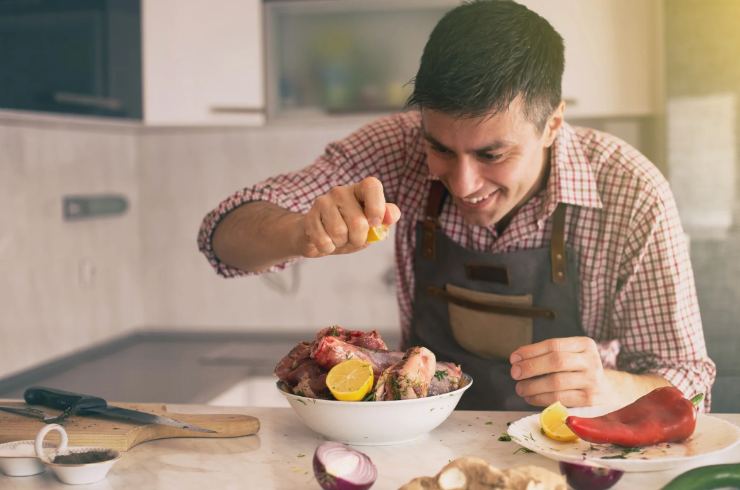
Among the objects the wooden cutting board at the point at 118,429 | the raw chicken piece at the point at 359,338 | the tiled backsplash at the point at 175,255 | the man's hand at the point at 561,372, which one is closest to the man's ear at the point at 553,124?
the man's hand at the point at 561,372

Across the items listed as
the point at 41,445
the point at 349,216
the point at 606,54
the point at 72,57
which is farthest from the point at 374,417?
the point at 606,54

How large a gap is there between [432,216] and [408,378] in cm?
68

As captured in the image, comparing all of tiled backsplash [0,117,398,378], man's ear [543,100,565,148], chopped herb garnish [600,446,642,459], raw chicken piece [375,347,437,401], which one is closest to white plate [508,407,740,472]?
chopped herb garnish [600,446,642,459]

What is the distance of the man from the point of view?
1454 mm

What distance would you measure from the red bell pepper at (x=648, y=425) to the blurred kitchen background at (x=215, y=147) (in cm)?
123

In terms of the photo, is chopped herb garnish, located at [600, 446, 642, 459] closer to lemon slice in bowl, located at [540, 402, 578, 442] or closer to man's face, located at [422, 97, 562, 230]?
lemon slice in bowl, located at [540, 402, 578, 442]

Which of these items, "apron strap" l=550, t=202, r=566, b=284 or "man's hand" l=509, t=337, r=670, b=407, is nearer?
"man's hand" l=509, t=337, r=670, b=407

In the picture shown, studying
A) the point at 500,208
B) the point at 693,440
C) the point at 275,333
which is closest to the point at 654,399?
the point at 693,440

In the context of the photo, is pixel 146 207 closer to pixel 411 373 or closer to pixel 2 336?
pixel 2 336

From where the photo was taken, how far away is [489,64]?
1.46 meters

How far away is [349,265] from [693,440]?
1.96 m

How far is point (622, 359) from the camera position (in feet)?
5.40

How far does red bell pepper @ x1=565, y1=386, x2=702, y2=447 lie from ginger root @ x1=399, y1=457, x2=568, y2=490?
0.20 metres

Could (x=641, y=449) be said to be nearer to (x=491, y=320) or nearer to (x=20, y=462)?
(x=491, y=320)
